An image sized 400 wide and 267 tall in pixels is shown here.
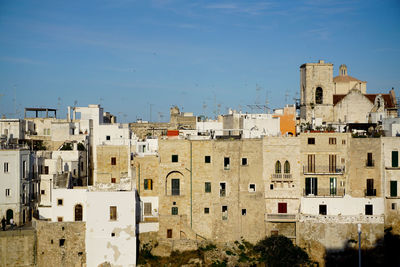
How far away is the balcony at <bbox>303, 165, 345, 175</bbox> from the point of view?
146ft

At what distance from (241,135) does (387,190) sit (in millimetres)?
12552

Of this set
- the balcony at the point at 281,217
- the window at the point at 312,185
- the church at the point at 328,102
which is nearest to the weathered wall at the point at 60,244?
the balcony at the point at 281,217

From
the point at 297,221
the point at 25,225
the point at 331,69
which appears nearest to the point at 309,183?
the point at 297,221

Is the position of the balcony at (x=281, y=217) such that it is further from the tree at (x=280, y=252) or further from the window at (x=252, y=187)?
the window at (x=252, y=187)

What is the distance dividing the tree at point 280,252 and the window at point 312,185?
4.22 m

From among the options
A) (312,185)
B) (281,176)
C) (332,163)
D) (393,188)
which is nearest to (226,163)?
(281,176)

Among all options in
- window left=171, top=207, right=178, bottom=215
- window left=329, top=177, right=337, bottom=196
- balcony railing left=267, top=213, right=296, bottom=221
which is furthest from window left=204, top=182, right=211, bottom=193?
window left=329, top=177, right=337, bottom=196

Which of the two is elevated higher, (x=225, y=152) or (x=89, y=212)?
(x=225, y=152)

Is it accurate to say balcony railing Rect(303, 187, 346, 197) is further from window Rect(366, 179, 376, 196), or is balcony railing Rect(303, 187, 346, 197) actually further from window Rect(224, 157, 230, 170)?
window Rect(224, 157, 230, 170)

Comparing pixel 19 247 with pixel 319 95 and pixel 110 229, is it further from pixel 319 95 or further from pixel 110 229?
pixel 319 95

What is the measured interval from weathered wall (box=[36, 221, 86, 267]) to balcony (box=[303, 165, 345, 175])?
710 inches

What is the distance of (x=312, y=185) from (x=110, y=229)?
16.3 meters

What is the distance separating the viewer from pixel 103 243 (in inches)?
1651

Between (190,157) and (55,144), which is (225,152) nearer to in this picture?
(190,157)
